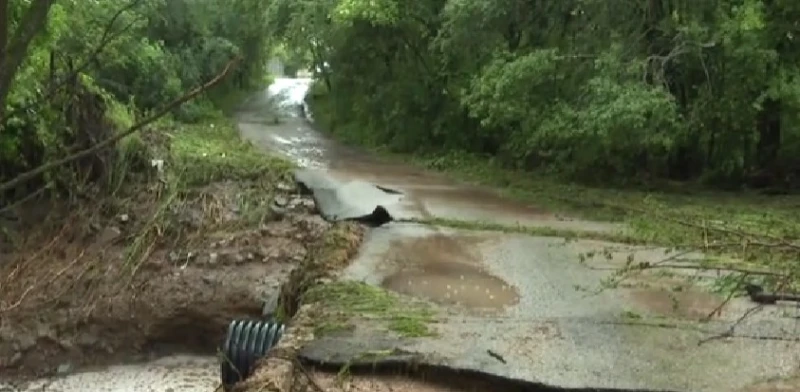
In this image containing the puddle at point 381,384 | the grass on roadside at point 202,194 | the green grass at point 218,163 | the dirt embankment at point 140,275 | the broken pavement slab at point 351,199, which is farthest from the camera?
the green grass at point 218,163

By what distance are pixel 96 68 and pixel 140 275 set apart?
699cm

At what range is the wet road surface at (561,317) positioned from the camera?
526 cm

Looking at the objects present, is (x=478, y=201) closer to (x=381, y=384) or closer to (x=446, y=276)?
(x=446, y=276)

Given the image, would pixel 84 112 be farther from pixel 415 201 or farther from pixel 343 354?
pixel 343 354

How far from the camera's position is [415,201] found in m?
12.5

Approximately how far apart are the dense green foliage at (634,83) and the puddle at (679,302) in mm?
5244

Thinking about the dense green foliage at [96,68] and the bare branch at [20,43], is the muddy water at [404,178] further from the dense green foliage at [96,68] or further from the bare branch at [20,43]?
the bare branch at [20,43]

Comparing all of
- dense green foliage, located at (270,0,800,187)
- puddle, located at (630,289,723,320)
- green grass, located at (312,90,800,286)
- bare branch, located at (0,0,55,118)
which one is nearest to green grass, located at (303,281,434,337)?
puddle, located at (630,289,723,320)

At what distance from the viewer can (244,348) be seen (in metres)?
6.36

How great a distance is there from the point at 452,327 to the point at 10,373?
6.24m

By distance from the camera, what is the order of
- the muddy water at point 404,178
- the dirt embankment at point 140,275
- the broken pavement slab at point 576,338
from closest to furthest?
the broken pavement slab at point 576,338 < the dirt embankment at point 140,275 < the muddy water at point 404,178

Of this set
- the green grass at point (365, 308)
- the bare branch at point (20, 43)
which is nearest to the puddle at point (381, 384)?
the green grass at point (365, 308)

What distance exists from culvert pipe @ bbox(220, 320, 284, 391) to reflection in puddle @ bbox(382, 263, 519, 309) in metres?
1.10

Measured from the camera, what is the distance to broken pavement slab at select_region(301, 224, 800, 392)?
5.19 metres
